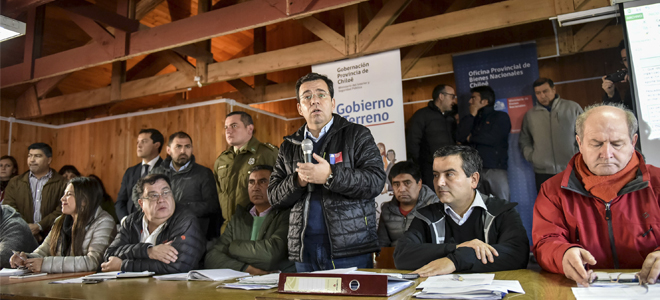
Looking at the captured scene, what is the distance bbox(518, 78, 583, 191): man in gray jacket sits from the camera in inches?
165

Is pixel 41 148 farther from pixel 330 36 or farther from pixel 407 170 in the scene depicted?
pixel 407 170

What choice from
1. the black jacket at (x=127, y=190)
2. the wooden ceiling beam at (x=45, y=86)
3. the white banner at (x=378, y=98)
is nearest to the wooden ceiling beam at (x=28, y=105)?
the wooden ceiling beam at (x=45, y=86)

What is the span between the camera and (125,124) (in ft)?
21.0

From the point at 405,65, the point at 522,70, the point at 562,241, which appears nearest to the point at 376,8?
the point at 405,65

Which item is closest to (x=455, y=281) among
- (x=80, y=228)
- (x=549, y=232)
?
(x=549, y=232)

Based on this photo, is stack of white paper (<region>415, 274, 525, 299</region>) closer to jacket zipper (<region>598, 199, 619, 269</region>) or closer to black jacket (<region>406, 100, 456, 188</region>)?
jacket zipper (<region>598, 199, 619, 269</region>)

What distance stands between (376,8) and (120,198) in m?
4.28

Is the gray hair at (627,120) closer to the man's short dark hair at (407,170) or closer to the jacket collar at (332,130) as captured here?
the jacket collar at (332,130)

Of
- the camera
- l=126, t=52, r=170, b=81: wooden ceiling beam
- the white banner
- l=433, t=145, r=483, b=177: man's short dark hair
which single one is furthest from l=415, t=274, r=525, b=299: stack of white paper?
l=126, t=52, r=170, b=81: wooden ceiling beam

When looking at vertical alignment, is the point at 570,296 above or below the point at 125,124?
below

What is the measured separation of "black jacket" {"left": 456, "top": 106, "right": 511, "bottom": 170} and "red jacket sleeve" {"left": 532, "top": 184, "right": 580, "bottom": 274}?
2617 millimetres

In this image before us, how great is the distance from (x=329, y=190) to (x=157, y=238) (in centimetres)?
129

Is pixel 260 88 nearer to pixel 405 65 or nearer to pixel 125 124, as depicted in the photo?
pixel 125 124

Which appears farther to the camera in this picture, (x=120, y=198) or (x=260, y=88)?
(x=260, y=88)
